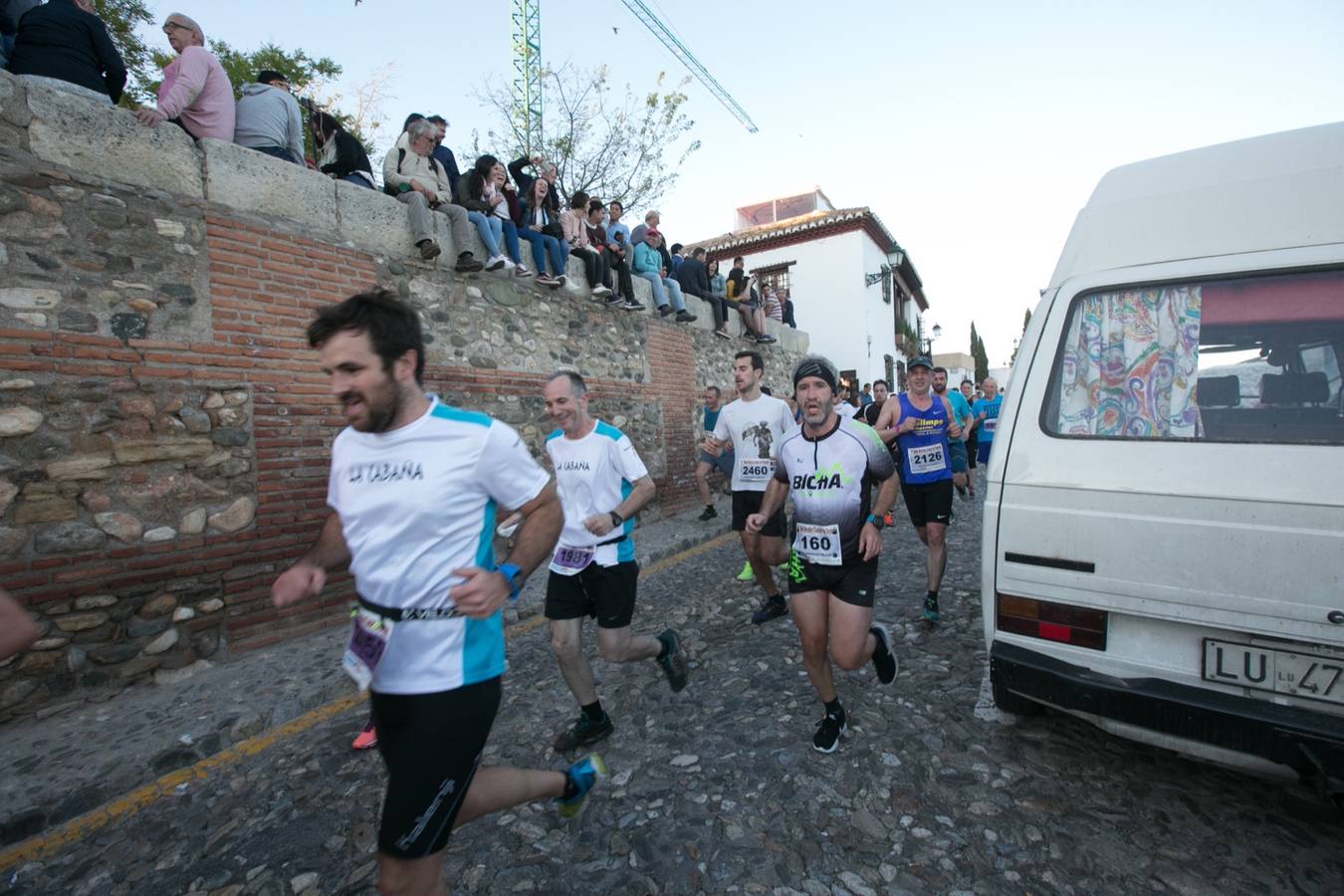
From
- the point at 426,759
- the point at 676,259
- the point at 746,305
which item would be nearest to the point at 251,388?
the point at 426,759

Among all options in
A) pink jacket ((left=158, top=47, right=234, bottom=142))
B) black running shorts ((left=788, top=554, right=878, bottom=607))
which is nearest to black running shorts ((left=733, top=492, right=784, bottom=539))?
black running shorts ((left=788, top=554, right=878, bottom=607))

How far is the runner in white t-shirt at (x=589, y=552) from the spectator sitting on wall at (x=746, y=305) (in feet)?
34.3

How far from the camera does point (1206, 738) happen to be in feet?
7.02

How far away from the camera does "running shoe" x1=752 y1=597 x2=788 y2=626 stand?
5.02 meters

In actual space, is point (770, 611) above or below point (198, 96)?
below

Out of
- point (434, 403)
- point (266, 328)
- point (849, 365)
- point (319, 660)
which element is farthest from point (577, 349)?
point (849, 365)

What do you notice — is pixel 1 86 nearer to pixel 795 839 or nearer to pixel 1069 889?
pixel 795 839

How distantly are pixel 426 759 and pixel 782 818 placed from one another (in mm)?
1555

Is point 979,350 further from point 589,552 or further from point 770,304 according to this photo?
point 589,552

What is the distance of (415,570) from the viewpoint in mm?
1867

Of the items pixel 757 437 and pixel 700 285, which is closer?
pixel 757 437

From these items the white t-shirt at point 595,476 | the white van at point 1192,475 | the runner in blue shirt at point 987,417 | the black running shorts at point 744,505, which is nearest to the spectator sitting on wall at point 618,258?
the black running shorts at point 744,505

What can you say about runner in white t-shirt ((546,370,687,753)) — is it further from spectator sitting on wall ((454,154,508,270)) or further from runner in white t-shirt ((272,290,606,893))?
spectator sitting on wall ((454,154,508,270))

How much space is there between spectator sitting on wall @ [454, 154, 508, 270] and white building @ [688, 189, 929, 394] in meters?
17.3
